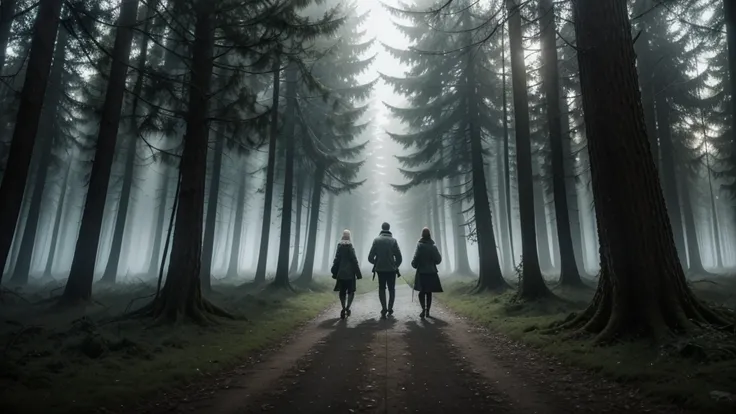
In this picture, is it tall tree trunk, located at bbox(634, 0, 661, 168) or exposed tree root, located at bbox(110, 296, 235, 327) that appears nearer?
exposed tree root, located at bbox(110, 296, 235, 327)

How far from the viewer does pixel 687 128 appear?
18.8m

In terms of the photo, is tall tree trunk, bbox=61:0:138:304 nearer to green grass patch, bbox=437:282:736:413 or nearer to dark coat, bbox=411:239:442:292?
dark coat, bbox=411:239:442:292

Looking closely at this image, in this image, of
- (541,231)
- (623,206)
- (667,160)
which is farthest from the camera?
(541,231)

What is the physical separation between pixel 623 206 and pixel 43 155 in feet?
70.9

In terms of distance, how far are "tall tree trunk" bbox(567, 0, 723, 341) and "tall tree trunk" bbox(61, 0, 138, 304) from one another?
34.3 feet

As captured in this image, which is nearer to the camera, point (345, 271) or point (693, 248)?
point (345, 271)

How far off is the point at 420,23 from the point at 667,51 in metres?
11.1

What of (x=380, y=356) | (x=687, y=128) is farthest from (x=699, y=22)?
(x=380, y=356)

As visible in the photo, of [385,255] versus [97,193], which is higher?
[97,193]

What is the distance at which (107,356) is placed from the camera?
17.2 feet

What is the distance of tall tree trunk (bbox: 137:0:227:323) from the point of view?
25.7 ft

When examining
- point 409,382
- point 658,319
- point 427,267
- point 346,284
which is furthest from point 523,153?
point 409,382

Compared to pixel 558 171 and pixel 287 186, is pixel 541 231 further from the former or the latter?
pixel 287 186

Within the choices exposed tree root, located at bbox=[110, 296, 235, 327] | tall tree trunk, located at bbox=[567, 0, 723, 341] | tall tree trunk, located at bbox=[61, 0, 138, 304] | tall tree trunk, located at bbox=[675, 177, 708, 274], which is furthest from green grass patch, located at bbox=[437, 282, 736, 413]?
tall tree trunk, located at bbox=[675, 177, 708, 274]
